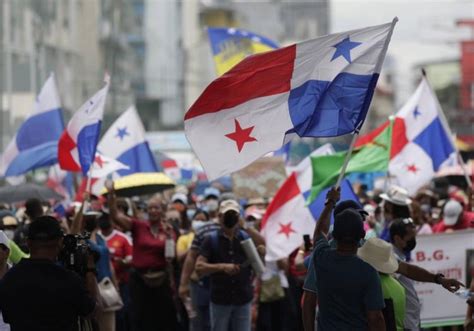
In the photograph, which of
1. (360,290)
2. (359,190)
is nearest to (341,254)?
(360,290)

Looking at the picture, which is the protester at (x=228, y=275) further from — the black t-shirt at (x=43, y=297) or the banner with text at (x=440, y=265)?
the black t-shirt at (x=43, y=297)

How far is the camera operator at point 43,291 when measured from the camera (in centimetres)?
762

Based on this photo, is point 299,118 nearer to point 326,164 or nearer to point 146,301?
point 326,164

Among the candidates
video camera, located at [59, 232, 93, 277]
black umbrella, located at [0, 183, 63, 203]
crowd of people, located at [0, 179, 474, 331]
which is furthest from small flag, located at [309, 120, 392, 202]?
video camera, located at [59, 232, 93, 277]

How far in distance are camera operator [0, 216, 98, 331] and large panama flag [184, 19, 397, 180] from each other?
5.25ft

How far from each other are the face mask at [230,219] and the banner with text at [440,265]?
1.65m

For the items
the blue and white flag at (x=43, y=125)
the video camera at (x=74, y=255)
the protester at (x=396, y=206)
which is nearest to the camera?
the video camera at (x=74, y=255)

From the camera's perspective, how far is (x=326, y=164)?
12836 mm

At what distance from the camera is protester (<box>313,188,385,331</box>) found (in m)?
7.94

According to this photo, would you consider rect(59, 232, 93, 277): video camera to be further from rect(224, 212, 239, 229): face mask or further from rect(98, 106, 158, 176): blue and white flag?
rect(98, 106, 158, 176): blue and white flag

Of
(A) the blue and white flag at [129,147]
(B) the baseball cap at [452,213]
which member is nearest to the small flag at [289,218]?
(B) the baseball cap at [452,213]

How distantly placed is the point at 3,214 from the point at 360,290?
19.5 feet

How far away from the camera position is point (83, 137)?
12719 millimetres

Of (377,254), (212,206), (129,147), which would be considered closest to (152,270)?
(212,206)
